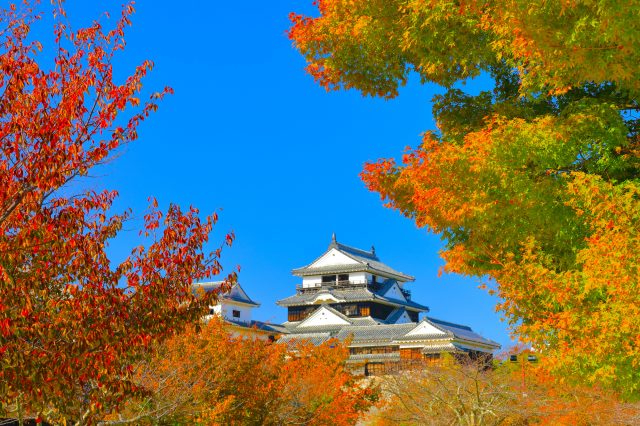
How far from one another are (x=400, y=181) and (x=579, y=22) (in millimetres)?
3701

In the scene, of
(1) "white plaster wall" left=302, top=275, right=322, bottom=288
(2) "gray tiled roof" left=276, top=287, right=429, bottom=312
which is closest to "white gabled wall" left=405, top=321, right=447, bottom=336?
(2) "gray tiled roof" left=276, top=287, right=429, bottom=312

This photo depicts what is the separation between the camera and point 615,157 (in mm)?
8633

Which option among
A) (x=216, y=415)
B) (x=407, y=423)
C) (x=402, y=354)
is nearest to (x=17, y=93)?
(x=216, y=415)

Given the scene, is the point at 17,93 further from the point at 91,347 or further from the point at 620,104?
the point at 620,104

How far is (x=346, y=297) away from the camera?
194 feet

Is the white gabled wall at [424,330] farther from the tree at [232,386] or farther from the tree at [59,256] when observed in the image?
the tree at [59,256]

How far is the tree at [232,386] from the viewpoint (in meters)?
19.2

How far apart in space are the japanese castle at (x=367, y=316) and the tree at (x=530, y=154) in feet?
120

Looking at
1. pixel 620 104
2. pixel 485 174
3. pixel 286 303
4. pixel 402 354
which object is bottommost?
pixel 485 174

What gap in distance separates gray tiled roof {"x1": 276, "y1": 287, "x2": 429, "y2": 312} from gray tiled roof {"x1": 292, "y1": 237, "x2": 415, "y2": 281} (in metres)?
1.91

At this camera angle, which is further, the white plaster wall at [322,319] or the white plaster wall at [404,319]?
the white plaster wall at [404,319]

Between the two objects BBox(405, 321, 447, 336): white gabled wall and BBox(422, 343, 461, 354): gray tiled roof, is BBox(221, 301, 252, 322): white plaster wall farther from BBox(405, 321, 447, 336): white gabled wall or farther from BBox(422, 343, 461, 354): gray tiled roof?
BBox(422, 343, 461, 354): gray tiled roof

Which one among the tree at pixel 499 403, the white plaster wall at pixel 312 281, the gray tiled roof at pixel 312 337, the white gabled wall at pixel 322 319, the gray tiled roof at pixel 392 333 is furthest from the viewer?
the white plaster wall at pixel 312 281

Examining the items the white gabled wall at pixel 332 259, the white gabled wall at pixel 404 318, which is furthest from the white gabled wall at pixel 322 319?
the white gabled wall at pixel 332 259
